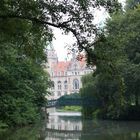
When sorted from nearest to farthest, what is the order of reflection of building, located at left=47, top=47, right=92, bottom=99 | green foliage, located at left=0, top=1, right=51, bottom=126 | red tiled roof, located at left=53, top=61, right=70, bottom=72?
1. green foliage, located at left=0, top=1, right=51, bottom=126
2. reflection of building, located at left=47, top=47, right=92, bottom=99
3. red tiled roof, located at left=53, top=61, right=70, bottom=72

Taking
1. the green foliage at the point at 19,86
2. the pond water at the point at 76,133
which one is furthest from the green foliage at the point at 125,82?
the green foliage at the point at 19,86

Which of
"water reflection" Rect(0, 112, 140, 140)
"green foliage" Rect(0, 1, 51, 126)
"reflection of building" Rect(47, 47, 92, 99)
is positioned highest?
"reflection of building" Rect(47, 47, 92, 99)

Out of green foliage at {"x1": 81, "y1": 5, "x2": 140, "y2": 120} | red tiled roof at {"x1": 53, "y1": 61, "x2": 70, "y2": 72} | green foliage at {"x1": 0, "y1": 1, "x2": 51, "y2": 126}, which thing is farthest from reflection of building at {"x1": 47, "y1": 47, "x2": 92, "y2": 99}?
green foliage at {"x1": 0, "y1": 1, "x2": 51, "y2": 126}

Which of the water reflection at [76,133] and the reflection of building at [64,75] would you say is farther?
the reflection of building at [64,75]

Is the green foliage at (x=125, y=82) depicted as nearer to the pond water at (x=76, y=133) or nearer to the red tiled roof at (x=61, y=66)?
the pond water at (x=76, y=133)

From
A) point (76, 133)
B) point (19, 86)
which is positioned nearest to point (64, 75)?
point (19, 86)

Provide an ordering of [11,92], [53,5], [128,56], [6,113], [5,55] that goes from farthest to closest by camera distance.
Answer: [128,56]
[11,92]
[6,113]
[5,55]
[53,5]

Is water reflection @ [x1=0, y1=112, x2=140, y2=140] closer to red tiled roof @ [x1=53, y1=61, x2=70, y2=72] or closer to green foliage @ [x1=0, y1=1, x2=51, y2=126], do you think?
green foliage @ [x1=0, y1=1, x2=51, y2=126]

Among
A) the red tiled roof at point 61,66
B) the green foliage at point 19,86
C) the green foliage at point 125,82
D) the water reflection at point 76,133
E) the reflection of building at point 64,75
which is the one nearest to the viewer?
the water reflection at point 76,133

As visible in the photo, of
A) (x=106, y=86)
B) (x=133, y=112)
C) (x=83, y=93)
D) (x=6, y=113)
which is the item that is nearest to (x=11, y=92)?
(x=6, y=113)

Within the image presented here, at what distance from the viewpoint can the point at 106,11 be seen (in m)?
12.9

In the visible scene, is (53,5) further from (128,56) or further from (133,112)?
(133,112)

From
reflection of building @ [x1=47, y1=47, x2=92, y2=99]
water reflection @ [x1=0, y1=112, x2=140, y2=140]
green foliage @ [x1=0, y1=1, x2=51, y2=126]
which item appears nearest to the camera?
water reflection @ [x1=0, y1=112, x2=140, y2=140]

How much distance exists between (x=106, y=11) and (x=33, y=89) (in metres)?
31.8
